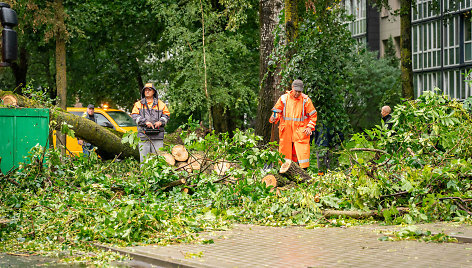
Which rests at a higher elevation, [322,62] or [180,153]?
[322,62]

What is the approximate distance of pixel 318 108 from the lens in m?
15.1

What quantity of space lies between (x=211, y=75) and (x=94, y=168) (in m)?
13.6

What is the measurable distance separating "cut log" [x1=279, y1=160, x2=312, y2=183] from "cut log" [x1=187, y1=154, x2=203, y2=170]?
141cm

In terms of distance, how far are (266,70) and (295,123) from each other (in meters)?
2.85

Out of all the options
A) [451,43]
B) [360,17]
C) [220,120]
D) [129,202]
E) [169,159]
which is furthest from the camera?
[360,17]

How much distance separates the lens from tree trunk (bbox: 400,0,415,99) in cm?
2169

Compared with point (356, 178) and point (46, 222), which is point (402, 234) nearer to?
point (356, 178)

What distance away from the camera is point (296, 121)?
13.2 meters

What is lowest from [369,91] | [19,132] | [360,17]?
[19,132]

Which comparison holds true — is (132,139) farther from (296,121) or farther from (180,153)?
(296,121)

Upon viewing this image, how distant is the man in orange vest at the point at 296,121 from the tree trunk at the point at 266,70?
7.30 feet

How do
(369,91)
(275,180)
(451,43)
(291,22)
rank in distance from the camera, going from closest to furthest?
1. (275,180)
2. (291,22)
3. (369,91)
4. (451,43)

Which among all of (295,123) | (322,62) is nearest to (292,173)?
(295,123)

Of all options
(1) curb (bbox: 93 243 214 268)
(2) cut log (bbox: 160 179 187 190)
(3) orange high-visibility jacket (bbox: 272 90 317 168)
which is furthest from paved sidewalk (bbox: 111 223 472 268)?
(3) orange high-visibility jacket (bbox: 272 90 317 168)
